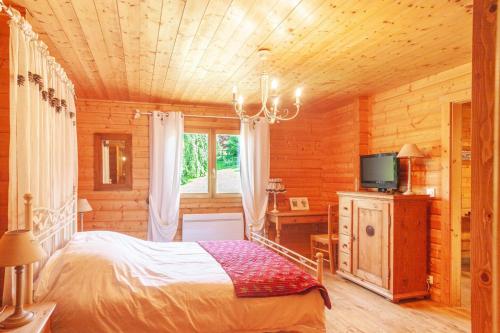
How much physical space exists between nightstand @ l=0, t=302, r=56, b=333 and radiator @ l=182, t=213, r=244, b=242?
9.90 ft

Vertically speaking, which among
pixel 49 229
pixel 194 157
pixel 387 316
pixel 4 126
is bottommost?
pixel 387 316

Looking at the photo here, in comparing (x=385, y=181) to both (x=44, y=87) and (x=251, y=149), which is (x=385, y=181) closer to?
(x=251, y=149)

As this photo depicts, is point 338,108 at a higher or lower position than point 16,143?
higher

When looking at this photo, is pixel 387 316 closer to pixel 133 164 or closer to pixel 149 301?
pixel 149 301

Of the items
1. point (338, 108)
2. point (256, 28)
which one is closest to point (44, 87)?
point (256, 28)

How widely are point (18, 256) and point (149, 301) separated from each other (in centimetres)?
85

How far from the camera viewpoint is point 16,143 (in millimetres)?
1831

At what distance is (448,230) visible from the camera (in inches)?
138

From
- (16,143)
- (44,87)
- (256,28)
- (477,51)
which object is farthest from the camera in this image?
(256,28)

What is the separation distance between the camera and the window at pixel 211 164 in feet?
17.0

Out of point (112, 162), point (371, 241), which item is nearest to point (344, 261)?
point (371, 241)

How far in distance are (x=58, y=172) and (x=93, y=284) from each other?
3.32 feet

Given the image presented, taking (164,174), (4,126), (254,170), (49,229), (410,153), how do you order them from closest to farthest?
(4,126), (49,229), (410,153), (164,174), (254,170)

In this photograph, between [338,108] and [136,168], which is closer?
[136,168]
